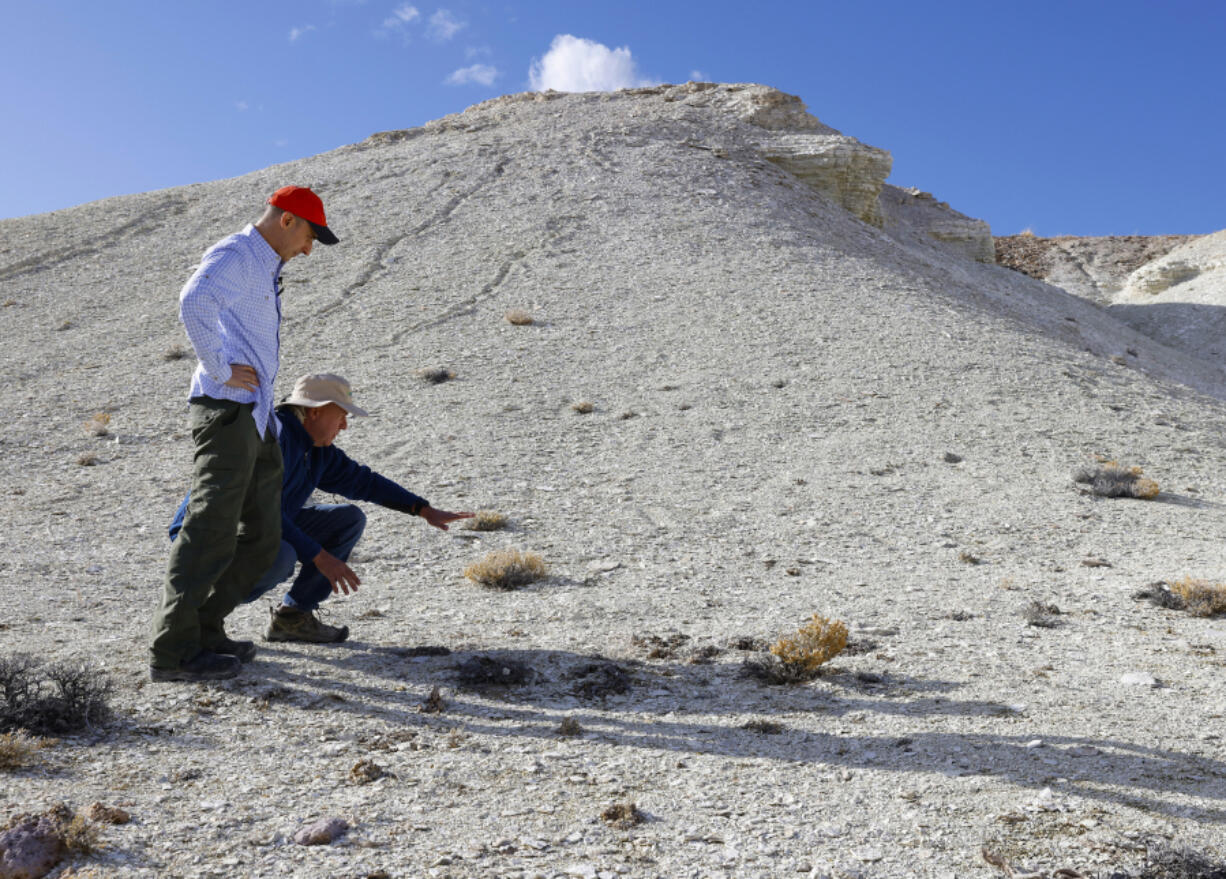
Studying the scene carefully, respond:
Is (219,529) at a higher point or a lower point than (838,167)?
lower

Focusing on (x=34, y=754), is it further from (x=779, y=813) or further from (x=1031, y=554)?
(x=1031, y=554)

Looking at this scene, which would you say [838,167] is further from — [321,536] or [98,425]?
[321,536]

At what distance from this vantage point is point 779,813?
134 inches

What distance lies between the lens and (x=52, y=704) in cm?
390

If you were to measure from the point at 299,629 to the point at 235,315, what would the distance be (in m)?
2.05

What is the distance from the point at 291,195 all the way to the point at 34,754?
2.70m

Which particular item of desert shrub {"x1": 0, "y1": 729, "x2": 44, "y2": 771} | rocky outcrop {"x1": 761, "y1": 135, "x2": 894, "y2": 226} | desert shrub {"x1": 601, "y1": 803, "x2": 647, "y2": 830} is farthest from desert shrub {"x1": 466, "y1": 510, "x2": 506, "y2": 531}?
rocky outcrop {"x1": 761, "y1": 135, "x2": 894, "y2": 226}

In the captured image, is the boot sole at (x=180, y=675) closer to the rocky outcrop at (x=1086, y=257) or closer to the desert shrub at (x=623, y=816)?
the desert shrub at (x=623, y=816)

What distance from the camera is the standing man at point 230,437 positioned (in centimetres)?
425

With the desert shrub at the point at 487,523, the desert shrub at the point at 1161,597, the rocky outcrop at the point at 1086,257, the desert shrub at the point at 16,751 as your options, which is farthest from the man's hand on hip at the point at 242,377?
the rocky outcrop at the point at 1086,257

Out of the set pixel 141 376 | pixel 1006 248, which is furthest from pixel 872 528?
pixel 1006 248

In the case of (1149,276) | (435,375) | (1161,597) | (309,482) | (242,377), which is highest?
(1149,276)

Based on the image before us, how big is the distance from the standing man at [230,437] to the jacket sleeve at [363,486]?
2.29ft

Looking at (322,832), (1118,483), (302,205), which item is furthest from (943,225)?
(322,832)
